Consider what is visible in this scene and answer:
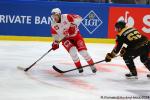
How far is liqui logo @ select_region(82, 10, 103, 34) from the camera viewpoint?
32.7 ft

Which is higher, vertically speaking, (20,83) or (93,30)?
(93,30)

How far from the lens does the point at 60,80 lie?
6102 mm

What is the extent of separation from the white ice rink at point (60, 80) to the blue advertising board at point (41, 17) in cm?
135

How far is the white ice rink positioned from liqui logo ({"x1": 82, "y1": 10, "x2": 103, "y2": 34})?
1431 mm

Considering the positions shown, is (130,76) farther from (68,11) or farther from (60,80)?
(68,11)

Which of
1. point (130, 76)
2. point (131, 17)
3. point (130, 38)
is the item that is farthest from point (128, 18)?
point (130, 38)

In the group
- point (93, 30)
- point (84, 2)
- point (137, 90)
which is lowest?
point (137, 90)

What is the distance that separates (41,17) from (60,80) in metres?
4.06

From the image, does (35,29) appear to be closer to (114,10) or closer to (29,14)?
(29,14)

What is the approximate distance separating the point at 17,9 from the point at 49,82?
426 centimetres

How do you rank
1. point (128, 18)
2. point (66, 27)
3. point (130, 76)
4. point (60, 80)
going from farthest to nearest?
point (128, 18)
point (66, 27)
point (130, 76)
point (60, 80)

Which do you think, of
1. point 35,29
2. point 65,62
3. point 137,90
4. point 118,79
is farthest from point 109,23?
point 137,90

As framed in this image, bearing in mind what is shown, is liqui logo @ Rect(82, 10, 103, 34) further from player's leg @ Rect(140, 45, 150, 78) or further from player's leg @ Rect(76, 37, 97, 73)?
player's leg @ Rect(140, 45, 150, 78)

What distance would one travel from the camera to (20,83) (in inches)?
226
